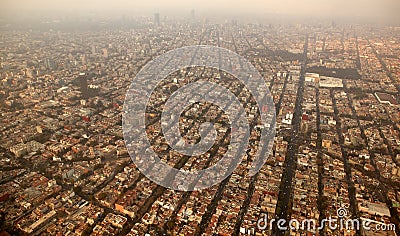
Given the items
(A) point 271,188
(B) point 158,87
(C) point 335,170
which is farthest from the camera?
(B) point 158,87

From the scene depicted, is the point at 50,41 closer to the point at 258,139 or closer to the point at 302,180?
the point at 258,139

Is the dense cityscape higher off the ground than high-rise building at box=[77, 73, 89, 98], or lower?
lower

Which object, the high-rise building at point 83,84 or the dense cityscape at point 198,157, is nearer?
the dense cityscape at point 198,157

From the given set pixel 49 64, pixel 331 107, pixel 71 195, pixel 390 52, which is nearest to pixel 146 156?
pixel 71 195

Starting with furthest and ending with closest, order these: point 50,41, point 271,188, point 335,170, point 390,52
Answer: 1. point 50,41
2. point 390,52
3. point 335,170
4. point 271,188

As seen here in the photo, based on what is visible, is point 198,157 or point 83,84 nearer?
point 198,157

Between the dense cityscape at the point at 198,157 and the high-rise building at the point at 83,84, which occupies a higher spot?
the high-rise building at the point at 83,84

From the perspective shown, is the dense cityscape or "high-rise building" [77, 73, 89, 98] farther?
"high-rise building" [77, 73, 89, 98]

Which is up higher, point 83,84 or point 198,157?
point 83,84
